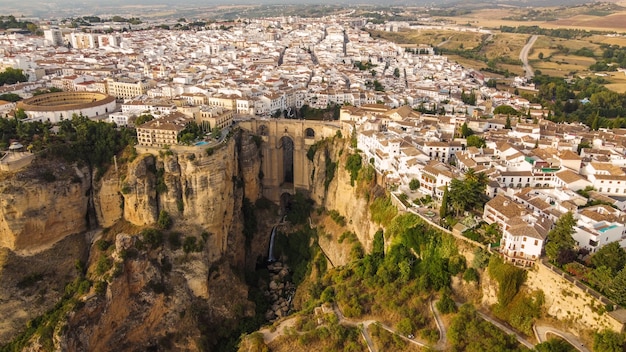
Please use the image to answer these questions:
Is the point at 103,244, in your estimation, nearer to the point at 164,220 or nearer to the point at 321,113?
the point at 164,220

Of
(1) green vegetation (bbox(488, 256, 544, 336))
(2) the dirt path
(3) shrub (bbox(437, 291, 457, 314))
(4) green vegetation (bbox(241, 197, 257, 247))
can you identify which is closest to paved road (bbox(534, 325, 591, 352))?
(1) green vegetation (bbox(488, 256, 544, 336))

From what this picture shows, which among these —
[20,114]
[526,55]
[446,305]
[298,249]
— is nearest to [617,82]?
[526,55]

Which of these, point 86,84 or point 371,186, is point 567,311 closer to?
point 371,186

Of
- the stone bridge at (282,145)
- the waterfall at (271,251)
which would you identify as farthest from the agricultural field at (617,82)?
the waterfall at (271,251)

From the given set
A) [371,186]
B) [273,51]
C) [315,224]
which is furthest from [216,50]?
[371,186]

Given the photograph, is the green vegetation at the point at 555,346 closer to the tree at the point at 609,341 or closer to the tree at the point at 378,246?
the tree at the point at 609,341
